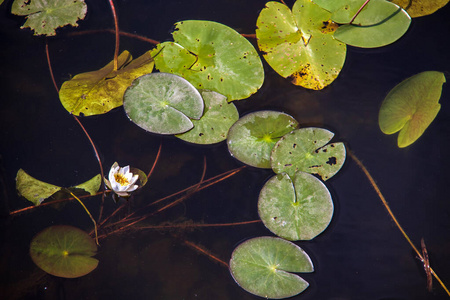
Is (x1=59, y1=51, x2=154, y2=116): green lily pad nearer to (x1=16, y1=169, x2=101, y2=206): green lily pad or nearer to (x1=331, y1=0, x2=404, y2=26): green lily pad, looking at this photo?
(x1=16, y1=169, x2=101, y2=206): green lily pad

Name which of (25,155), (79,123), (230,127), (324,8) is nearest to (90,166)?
(79,123)

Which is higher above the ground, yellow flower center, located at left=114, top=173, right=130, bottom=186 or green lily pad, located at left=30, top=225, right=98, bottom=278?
yellow flower center, located at left=114, top=173, right=130, bottom=186

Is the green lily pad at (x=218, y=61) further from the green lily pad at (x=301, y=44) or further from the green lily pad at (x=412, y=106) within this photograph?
the green lily pad at (x=412, y=106)

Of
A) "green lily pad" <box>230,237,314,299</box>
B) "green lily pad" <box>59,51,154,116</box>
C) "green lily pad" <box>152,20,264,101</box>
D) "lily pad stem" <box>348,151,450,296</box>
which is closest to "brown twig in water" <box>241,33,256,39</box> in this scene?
"green lily pad" <box>152,20,264,101</box>

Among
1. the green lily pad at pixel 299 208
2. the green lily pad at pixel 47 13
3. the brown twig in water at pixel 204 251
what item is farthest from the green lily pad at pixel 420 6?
the green lily pad at pixel 47 13

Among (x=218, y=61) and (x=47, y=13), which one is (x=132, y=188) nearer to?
(x=218, y=61)
